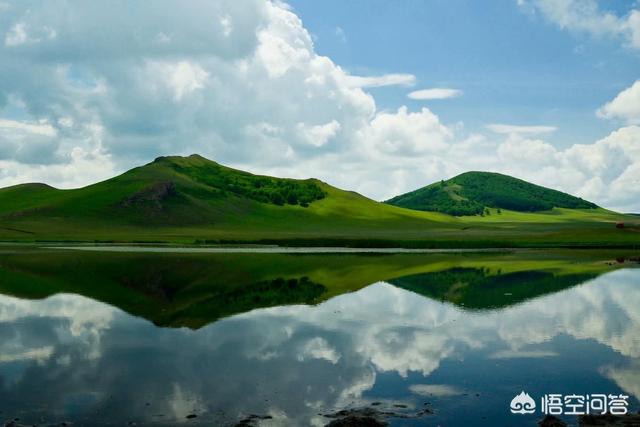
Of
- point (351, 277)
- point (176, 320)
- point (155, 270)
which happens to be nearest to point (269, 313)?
point (176, 320)

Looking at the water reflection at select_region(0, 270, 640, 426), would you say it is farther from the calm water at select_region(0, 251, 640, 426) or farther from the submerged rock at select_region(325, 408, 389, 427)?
the submerged rock at select_region(325, 408, 389, 427)

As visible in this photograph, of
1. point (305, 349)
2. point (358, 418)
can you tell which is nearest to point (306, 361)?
point (305, 349)

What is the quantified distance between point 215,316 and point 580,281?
136ft

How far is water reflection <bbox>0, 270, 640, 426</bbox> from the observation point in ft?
71.4

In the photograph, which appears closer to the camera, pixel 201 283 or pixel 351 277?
pixel 201 283

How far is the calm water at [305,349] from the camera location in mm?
21906

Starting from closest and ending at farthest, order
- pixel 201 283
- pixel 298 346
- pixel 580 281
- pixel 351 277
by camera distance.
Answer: pixel 298 346
pixel 201 283
pixel 580 281
pixel 351 277

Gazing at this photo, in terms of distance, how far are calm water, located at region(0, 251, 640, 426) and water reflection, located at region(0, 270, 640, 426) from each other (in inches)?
4.3

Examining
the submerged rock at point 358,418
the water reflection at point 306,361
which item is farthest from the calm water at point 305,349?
the submerged rock at point 358,418

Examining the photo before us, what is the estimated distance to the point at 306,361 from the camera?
28.7 m

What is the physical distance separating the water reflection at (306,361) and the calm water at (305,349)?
110mm

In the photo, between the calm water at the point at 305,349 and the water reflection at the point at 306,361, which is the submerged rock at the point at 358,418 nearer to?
the calm water at the point at 305,349

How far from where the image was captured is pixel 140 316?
41.7 metres

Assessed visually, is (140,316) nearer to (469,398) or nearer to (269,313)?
(269,313)
